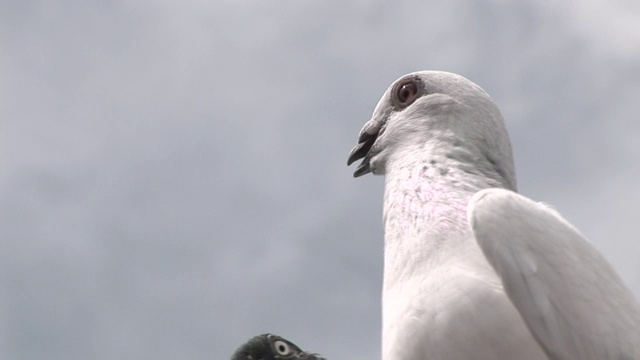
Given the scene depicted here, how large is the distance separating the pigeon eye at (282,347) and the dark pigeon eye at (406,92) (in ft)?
7.26

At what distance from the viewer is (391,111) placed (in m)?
9.28

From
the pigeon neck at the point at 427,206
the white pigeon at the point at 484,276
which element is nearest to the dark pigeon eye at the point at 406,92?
the pigeon neck at the point at 427,206

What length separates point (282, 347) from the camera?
31.1 feet

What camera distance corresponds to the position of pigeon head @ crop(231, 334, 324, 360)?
934cm

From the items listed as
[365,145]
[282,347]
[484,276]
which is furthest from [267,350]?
[484,276]

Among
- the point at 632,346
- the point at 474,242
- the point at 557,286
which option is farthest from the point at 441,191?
the point at 632,346

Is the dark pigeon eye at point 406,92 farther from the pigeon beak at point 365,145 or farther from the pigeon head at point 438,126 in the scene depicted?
the pigeon beak at point 365,145

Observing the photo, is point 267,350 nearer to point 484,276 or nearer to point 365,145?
point 365,145

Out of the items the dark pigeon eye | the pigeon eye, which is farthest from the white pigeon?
the pigeon eye

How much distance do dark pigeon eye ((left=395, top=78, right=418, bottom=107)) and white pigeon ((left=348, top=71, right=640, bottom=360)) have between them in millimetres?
802

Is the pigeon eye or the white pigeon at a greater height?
the pigeon eye

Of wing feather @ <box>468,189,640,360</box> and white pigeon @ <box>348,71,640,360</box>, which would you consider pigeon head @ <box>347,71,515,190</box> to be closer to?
white pigeon @ <box>348,71,640,360</box>

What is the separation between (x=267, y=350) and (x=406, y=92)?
2407 mm

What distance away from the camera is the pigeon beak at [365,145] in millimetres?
9305
